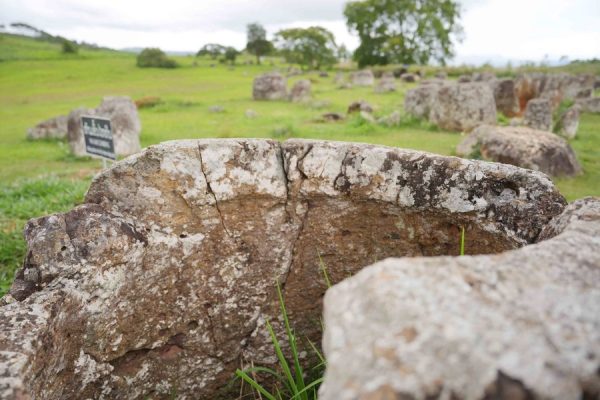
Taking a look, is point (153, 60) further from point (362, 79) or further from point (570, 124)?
point (570, 124)

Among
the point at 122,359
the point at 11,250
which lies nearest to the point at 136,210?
the point at 122,359

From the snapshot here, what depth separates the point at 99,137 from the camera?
6359mm

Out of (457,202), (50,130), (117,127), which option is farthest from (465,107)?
(50,130)

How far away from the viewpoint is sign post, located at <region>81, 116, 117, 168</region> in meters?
6.23

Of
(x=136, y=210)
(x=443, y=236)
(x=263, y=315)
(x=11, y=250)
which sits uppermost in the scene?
(x=136, y=210)

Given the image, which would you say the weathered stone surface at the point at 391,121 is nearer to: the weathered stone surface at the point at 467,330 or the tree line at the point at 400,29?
the weathered stone surface at the point at 467,330

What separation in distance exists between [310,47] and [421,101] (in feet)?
115

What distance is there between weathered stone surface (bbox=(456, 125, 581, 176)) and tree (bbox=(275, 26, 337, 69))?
38.3 meters

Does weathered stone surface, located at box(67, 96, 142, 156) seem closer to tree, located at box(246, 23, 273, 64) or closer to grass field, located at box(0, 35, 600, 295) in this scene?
grass field, located at box(0, 35, 600, 295)

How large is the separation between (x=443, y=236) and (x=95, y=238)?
172 centimetres

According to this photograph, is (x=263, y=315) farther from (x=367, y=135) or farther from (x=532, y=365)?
(x=367, y=135)

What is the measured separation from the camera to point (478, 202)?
218 cm

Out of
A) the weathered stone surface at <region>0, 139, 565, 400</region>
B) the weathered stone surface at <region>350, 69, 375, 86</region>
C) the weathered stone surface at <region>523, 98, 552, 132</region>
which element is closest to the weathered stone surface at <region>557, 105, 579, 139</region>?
the weathered stone surface at <region>523, 98, 552, 132</region>

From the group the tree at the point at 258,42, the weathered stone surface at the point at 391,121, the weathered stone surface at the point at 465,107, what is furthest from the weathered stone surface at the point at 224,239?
the tree at the point at 258,42
